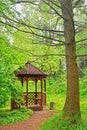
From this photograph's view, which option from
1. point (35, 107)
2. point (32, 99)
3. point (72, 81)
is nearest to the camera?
point (72, 81)

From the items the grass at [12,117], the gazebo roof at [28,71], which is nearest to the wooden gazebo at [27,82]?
the gazebo roof at [28,71]

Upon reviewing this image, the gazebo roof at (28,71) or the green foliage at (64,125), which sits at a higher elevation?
the gazebo roof at (28,71)

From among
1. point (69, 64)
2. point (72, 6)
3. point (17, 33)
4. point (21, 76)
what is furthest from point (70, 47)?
point (21, 76)

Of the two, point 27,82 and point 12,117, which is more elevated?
point 27,82

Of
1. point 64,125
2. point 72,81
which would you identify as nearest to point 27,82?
point 72,81

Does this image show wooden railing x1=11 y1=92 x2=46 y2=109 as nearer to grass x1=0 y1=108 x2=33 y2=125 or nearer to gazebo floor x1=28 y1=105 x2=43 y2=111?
gazebo floor x1=28 y1=105 x2=43 y2=111

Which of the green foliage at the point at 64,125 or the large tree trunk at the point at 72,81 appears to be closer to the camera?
the green foliage at the point at 64,125

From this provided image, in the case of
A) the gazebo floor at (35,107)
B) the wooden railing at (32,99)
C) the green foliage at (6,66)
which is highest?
the green foliage at (6,66)

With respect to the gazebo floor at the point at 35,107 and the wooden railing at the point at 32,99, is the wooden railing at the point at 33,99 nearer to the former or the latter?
the wooden railing at the point at 32,99

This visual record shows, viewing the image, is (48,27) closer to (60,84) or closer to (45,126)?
(45,126)

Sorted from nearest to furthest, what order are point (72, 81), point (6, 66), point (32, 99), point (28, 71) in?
point (72, 81) → point (6, 66) → point (28, 71) → point (32, 99)

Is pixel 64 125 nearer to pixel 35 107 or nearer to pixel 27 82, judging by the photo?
pixel 35 107

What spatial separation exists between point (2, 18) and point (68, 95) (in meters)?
4.24

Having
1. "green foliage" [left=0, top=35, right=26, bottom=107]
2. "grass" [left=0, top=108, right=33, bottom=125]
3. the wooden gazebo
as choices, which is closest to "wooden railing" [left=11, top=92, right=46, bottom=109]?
the wooden gazebo
